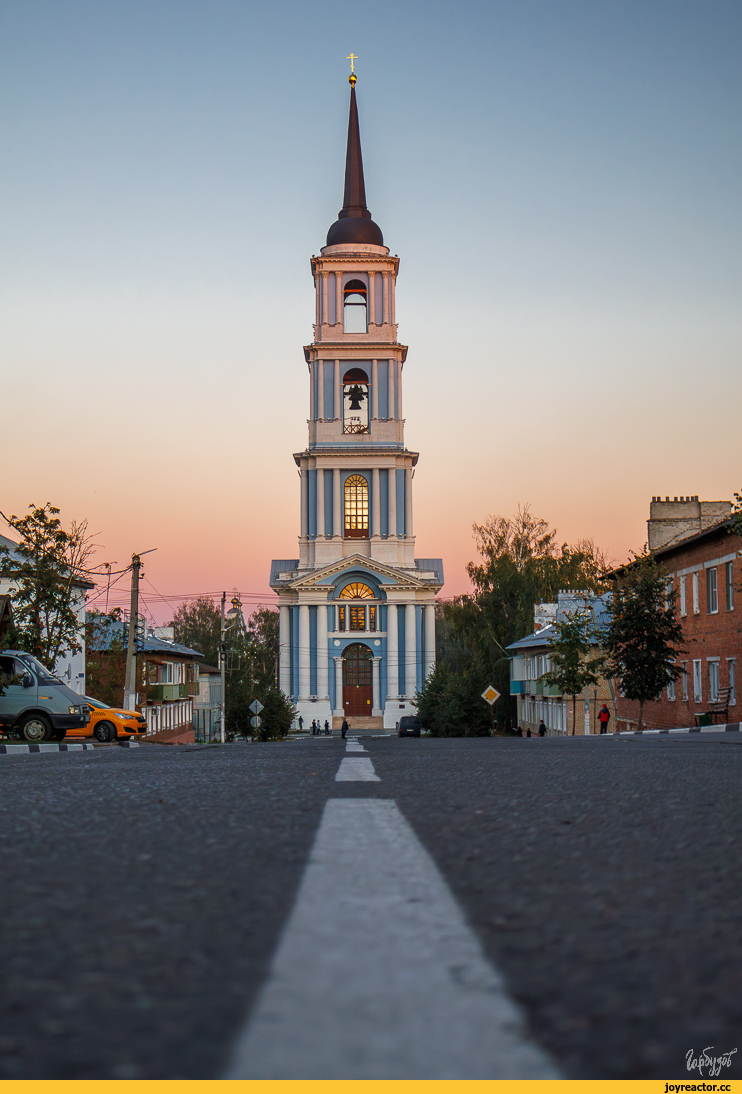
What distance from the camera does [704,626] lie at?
40406 millimetres

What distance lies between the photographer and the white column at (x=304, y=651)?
70.6 meters

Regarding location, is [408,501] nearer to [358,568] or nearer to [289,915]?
[358,568]

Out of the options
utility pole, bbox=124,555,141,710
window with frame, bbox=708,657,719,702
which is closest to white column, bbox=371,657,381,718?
utility pole, bbox=124,555,141,710

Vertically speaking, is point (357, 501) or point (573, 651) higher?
point (357, 501)

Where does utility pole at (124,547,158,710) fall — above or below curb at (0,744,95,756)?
above

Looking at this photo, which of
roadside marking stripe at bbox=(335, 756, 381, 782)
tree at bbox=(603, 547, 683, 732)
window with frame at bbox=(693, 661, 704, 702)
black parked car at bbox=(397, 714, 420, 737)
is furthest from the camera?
black parked car at bbox=(397, 714, 420, 737)

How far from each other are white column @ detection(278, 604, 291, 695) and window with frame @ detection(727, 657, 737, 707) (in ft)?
125

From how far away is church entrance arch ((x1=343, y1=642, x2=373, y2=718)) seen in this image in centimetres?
7100

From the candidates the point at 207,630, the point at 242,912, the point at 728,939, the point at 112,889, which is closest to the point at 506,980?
Result: the point at 728,939

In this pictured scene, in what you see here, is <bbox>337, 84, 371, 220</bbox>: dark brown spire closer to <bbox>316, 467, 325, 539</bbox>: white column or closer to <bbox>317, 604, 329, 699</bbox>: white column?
<bbox>316, 467, 325, 539</bbox>: white column

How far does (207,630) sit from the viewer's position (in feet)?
422

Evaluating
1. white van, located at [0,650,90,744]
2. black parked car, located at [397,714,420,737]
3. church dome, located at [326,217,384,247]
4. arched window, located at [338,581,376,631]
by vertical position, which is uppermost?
church dome, located at [326,217,384,247]

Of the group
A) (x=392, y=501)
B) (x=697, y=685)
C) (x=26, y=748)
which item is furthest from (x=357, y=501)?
(x=26, y=748)

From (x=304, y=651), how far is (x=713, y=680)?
35883 mm
